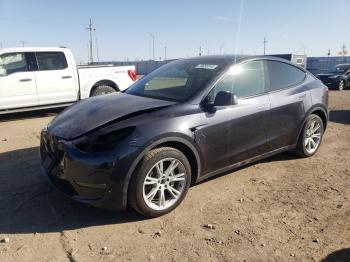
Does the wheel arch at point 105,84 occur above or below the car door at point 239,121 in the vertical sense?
below

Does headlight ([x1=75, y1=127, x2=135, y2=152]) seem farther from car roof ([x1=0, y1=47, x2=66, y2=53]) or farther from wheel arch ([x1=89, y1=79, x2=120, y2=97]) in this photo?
wheel arch ([x1=89, y1=79, x2=120, y2=97])

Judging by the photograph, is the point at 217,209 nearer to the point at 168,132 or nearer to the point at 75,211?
the point at 168,132

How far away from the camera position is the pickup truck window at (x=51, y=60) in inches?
388

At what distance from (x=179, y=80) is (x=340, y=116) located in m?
6.75

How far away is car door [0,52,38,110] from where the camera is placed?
30.6 ft

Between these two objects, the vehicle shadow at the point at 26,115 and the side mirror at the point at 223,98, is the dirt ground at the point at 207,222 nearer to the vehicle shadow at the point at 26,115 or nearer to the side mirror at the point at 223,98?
the side mirror at the point at 223,98

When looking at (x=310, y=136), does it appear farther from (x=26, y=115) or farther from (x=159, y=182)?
Result: (x=26, y=115)

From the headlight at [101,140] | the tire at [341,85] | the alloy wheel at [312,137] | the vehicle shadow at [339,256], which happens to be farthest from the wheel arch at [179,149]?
the tire at [341,85]

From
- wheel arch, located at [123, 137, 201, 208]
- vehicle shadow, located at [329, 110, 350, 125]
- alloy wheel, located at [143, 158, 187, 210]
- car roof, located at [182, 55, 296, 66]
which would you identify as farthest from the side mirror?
vehicle shadow, located at [329, 110, 350, 125]

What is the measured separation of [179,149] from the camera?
420 centimetres

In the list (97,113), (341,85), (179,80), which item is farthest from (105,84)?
(341,85)

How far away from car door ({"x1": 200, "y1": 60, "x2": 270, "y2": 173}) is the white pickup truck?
6.40m

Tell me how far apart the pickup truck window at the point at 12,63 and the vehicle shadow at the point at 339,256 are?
846 centimetres

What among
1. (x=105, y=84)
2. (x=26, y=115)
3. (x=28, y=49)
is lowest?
(x=26, y=115)
